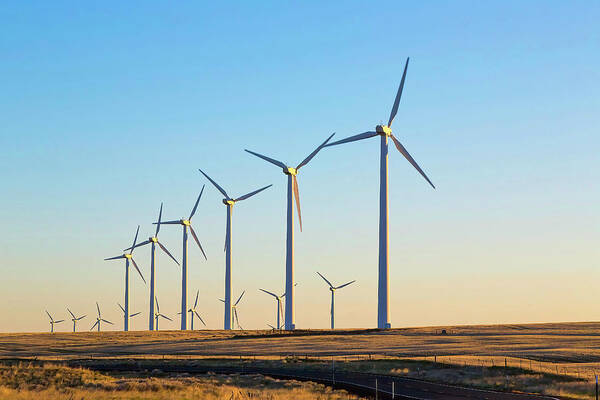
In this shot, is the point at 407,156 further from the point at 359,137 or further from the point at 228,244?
the point at 228,244

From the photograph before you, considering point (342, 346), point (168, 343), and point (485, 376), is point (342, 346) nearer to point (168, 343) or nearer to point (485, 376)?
point (168, 343)

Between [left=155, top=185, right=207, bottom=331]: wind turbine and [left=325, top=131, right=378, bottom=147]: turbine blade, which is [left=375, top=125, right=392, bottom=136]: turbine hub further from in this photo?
[left=155, top=185, right=207, bottom=331]: wind turbine

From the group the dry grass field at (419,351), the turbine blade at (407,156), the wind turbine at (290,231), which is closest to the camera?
the dry grass field at (419,351)

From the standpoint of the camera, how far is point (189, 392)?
4725cm

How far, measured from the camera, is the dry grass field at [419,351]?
6230cm

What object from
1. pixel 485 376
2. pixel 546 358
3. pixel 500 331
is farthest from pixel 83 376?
pixel 500 331

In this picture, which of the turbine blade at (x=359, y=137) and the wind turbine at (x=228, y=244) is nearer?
the turbine blade at (x=359, y=137)

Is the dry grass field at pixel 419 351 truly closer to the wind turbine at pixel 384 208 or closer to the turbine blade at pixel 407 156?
the wind turbine at pixel 384 208

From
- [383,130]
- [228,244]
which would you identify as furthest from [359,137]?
[228,244]

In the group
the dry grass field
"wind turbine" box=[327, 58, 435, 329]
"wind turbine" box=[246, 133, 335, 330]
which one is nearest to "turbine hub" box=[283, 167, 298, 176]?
"wind turbine" box=[246, 133, 335, 330]

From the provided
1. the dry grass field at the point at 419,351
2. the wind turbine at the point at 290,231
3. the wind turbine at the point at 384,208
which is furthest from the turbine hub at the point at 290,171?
the dry grass field at the point at 419,351

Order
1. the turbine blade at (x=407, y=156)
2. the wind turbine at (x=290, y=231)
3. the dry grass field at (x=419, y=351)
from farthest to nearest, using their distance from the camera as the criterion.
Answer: the wind turbine at (x=290, y=231) → the turbine blade at (x=407, y=156) → the dry grass field at (x=419, y=351)

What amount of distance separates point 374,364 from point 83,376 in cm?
2643

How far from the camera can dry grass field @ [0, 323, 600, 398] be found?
204 feet
